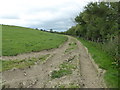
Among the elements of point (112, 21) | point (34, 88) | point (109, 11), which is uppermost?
point (109, 11)

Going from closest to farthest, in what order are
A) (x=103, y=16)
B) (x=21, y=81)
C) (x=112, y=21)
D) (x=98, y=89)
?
Result: 1. (x=98, y=89)
2. (x=21, y=81)
3. (x=112, y=21)
4. (x=103, y=16)

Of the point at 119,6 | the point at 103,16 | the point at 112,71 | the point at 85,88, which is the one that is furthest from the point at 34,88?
the point at 103,16

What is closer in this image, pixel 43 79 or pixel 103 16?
pixel 43 79

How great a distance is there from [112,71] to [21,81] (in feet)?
24.4

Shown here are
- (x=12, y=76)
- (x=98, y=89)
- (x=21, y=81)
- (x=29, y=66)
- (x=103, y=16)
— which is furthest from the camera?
(x=103, y=16)

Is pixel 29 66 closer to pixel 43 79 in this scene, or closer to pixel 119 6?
pixel 43 79

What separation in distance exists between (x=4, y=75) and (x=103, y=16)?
22.6m

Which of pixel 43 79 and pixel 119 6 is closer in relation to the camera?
pixel 43 79

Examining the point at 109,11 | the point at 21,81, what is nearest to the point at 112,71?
the point at 21,81

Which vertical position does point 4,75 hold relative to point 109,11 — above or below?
below

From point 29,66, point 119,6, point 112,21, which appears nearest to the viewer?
point 29,66

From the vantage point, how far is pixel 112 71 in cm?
1239

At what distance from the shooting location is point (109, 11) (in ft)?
88.4

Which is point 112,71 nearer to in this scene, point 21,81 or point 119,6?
point 21,81
